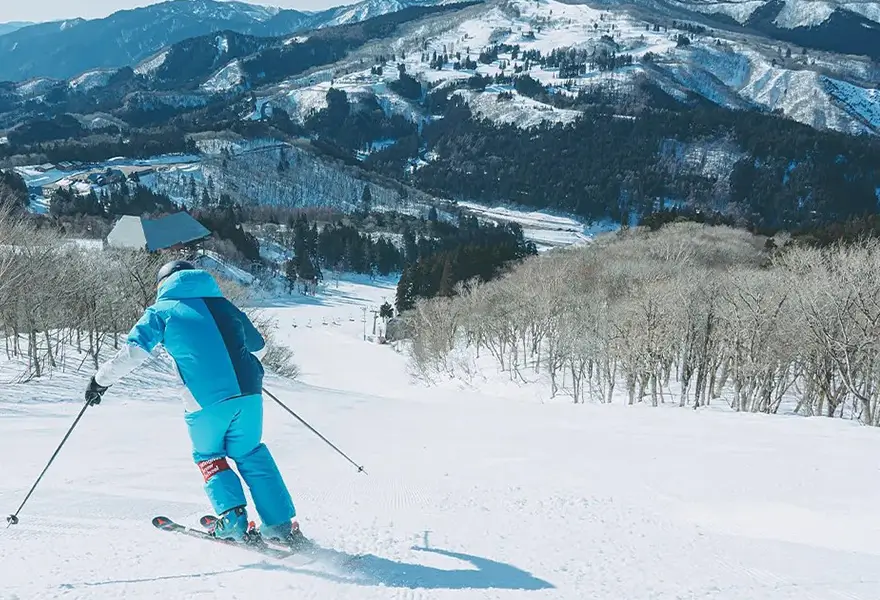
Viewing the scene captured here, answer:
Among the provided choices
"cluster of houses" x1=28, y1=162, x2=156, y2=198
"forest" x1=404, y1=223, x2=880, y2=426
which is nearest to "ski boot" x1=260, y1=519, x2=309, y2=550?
"forest" x1=404, y1=223, x2=880, y2=426

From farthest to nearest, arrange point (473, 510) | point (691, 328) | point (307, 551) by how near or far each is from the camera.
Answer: point (691, 328) < point (473, 510) < point (307, 551)

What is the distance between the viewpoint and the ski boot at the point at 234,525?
4.36 m

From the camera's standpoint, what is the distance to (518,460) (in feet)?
27.5

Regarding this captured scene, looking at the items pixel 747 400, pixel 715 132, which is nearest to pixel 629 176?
pixel 715 132

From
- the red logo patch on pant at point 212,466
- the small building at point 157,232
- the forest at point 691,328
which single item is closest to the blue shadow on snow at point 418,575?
the red logo patch on pant at point 212,466

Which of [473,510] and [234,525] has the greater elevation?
[234,525]

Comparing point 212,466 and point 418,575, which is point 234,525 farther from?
point 418,575

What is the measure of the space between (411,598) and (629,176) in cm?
19441

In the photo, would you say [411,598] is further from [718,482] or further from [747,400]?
[747,400]

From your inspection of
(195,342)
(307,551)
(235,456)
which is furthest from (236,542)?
(195,342)

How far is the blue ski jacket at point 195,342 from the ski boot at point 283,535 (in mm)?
1052

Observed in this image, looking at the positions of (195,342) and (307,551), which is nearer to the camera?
(195,342)

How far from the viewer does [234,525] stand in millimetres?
4359

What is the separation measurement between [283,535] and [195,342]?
1.62 meters
